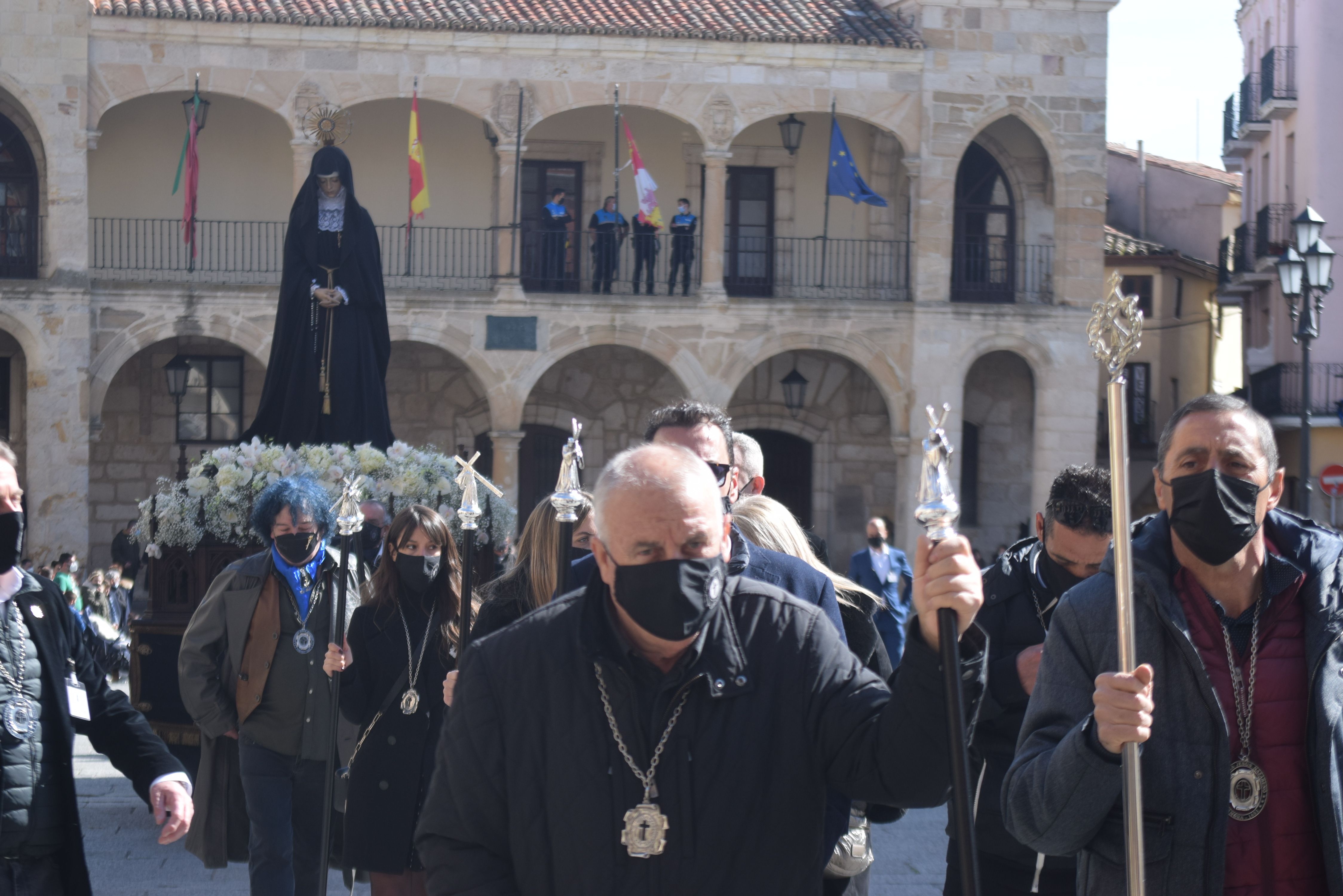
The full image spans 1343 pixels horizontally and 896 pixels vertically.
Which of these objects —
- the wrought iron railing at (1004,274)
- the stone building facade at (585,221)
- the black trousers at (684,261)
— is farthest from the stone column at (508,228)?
the wrought iron railing at (1004,274)

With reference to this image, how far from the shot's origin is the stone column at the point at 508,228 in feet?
67.1

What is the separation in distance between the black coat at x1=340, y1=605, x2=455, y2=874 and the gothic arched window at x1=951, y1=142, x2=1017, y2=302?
59.2ft

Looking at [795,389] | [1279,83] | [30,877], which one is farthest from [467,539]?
[1279,83]

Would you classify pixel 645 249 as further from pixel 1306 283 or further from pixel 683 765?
pixel 683 765

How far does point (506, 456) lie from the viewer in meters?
20.9

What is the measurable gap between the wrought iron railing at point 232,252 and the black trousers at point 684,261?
260 cm

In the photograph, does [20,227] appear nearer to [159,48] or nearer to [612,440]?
[159,48]

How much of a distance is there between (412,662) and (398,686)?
0.09 metres

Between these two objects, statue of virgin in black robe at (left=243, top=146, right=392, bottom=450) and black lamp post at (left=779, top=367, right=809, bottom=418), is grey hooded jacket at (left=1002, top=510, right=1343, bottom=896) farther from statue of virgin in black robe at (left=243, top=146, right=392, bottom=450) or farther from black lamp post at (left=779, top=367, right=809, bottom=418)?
black lamp post at (left=779, top=367, right=809, bottom=418)

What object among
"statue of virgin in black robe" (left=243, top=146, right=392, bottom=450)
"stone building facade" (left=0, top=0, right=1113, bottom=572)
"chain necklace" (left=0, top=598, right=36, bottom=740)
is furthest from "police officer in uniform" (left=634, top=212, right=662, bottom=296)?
"chain necklace" (left=0, top=598, right=36, bottom=740)

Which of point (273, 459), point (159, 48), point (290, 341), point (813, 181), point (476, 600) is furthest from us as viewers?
point (813, 181)

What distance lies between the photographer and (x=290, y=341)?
337 inches

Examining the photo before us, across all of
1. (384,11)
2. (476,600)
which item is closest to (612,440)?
(384,11)

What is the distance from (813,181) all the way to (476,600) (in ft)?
59.2
